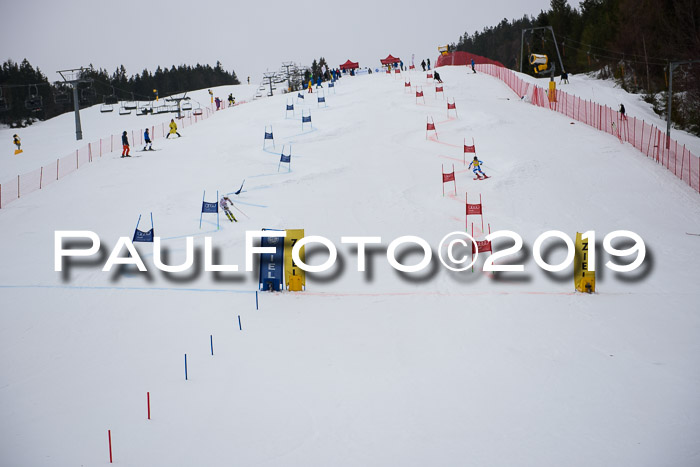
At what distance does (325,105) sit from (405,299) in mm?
32970

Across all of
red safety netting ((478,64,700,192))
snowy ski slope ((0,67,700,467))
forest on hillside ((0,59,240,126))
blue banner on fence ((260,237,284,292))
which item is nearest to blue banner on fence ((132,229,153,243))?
snowy ski slope ((0,67,700,467))

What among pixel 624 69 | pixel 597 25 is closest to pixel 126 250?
pixel 624 69

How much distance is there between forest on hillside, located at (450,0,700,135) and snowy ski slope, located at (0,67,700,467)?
57.4ft

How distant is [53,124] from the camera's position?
220 ft

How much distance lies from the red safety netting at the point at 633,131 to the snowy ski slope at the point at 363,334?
2.74 feet

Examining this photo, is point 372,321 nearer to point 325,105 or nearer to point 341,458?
point 341,458

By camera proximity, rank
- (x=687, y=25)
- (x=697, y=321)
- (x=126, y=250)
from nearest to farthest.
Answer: (x=697, y=321) → (x=126, y=250) → (x=687, y=25)

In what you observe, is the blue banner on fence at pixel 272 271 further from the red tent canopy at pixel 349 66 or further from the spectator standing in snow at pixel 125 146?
the red tent canopy at pixel 349 66

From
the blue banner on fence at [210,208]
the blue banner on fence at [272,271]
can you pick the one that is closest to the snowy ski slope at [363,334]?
the blue banner on fence at [272,271]

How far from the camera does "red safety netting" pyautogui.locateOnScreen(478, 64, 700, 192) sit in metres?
27.2

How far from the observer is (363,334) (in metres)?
14.7

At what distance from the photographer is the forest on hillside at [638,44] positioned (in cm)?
4356

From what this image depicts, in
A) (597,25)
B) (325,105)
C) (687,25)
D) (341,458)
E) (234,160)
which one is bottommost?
(341,458)

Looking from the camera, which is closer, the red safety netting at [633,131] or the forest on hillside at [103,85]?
the red safety netting at [633,131]
